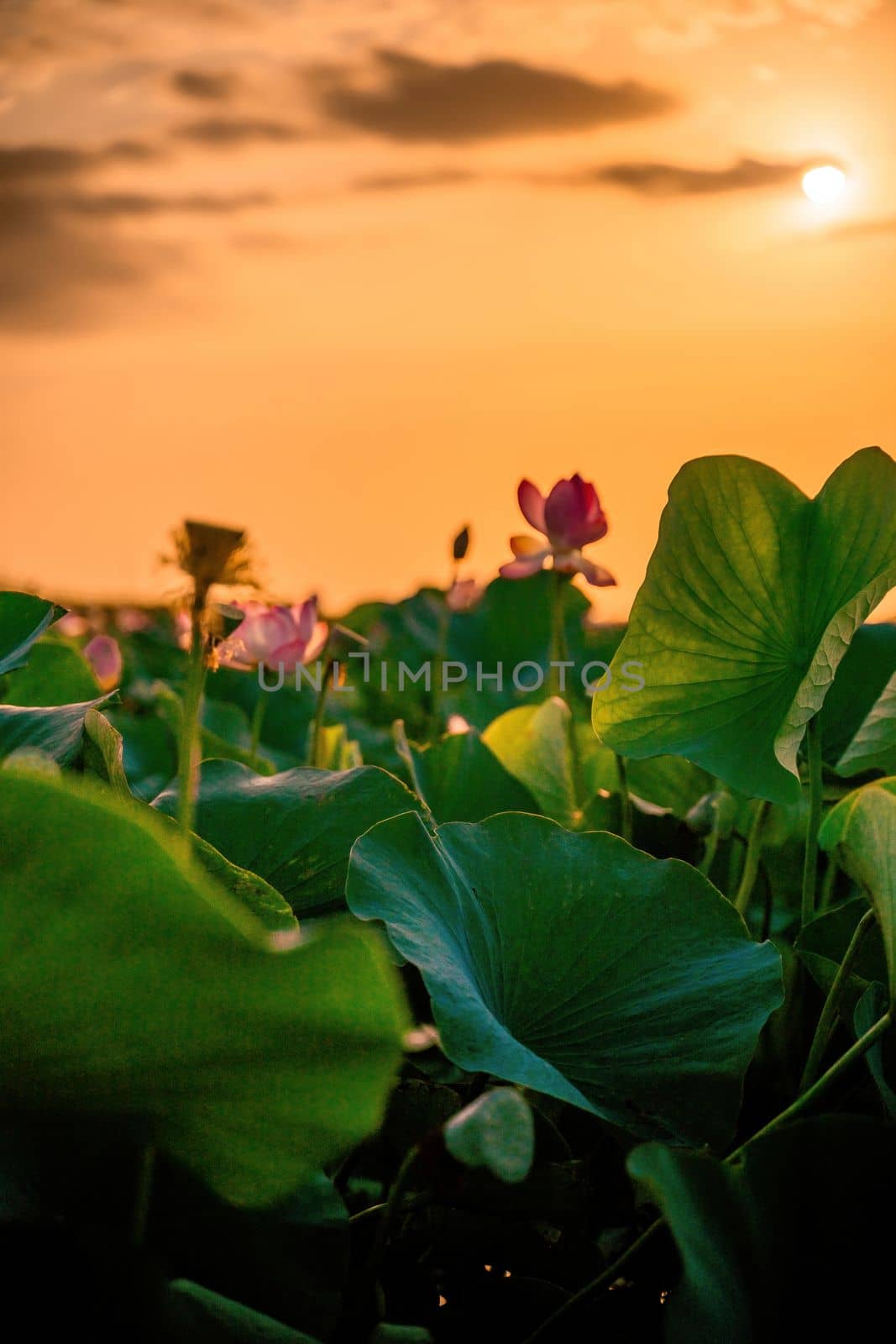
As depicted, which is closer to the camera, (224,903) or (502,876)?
(224,903)

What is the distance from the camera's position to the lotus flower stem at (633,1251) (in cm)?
40

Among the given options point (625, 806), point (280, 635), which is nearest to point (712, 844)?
point (625, 806)

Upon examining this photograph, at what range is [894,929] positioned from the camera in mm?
434

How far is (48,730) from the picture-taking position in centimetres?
52

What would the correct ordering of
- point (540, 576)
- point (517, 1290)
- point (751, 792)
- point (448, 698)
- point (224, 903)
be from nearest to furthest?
1. point (224, 903)
2. point (517, 1290)
3. point (751, 792)
4. point (448, 698)
5. point (540, 576)

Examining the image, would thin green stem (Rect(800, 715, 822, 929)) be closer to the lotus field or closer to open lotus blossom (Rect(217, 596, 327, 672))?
the lotus field

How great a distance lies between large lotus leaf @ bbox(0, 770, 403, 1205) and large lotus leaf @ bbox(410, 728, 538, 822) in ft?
1.67

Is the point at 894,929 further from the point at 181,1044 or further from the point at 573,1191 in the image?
the point at 181,1044

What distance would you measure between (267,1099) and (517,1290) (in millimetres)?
→ 166

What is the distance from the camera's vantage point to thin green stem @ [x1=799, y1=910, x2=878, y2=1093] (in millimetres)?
489

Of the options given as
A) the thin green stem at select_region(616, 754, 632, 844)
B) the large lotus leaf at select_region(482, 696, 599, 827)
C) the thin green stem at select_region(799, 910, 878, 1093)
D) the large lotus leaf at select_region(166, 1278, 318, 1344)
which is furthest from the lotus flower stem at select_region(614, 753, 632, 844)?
the large lotus leaf at select_region(166, 1278, 318, 1344)

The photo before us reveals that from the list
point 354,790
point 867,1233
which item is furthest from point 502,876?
point 867,1233

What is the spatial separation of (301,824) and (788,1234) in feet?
0.98

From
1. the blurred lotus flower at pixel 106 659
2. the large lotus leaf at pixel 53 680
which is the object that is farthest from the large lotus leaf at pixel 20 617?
the blurred lotus flower at pixel 106 659
